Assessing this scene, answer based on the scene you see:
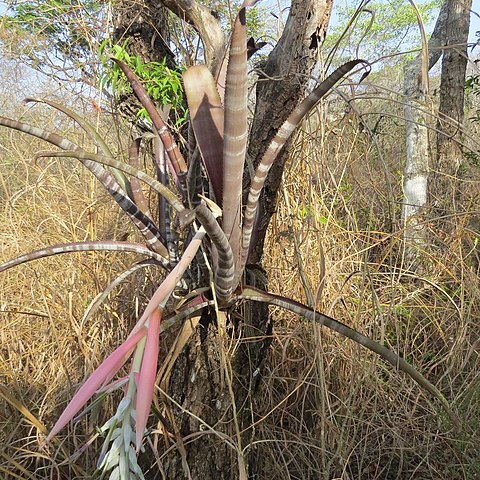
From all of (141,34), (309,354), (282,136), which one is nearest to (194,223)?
(282,136)

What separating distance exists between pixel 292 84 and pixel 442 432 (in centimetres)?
87

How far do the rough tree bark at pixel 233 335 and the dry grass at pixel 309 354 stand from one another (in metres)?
0.11

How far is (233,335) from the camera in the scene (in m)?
0.74

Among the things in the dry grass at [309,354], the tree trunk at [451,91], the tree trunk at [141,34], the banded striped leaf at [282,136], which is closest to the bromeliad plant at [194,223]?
the banded striped leaf at [282,136]

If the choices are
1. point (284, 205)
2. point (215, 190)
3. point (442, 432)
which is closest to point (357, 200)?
point (284, 205)

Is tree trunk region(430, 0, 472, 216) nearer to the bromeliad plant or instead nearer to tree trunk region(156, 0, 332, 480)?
tree trunk region(156, 0, 332, 480)

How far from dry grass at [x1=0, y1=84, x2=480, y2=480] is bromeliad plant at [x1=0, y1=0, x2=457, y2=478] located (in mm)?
212

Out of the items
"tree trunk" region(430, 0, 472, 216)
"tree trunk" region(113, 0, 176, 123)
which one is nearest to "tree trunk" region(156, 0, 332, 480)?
"tree trunk" region(113, 0, 176, 123)

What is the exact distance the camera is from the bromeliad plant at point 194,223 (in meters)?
0.35

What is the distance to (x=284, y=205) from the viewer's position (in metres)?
1.21

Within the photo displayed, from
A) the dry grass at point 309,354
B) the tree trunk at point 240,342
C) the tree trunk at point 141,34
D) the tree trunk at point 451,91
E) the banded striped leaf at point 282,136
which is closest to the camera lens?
the banded striped leaf at point 282,136

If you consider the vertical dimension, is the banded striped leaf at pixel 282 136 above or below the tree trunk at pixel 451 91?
below

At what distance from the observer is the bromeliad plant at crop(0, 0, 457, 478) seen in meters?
0.35

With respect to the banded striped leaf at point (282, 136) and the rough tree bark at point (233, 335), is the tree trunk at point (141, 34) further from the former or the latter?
the banded striped leaf at point (282, 136)
